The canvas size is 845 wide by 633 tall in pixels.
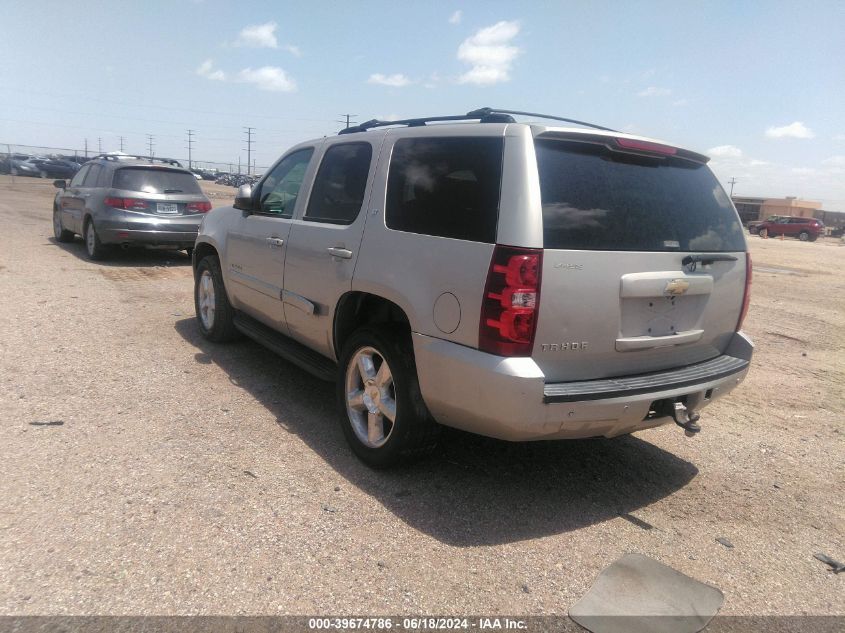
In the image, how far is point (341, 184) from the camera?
4.25 m

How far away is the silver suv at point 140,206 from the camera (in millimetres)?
10219

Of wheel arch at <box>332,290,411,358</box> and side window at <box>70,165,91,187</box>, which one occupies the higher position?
side window at <box>70,165,91,187</box>

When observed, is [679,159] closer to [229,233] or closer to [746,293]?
[746,293]

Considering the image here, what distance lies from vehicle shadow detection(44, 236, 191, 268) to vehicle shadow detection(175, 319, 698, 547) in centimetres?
725

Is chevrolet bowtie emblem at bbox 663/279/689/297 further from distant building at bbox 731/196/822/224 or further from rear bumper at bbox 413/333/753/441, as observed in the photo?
distant building at bbox 731/196/822/224

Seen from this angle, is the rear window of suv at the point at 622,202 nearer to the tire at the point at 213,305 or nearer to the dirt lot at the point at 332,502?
the dirt lot at the point at 332,502

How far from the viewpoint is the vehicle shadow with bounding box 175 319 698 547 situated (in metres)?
3.24

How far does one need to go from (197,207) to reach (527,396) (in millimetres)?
9271

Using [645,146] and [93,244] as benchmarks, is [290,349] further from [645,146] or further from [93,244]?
[93,244]

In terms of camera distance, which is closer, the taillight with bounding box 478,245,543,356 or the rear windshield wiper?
the taillight with bounding box 478,245,543,356

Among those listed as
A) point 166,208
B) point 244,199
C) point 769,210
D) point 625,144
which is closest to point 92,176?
point 166,208

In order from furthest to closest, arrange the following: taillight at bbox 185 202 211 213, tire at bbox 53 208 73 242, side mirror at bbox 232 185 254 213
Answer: tire at bbox 53 208 73 242, taillight at bbox 185 202 211 213, side mirror at bbox 232 185 254 213

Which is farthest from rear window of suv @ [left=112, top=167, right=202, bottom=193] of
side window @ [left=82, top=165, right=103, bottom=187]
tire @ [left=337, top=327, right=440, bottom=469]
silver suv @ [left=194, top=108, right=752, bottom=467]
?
tire @ [left=337, top=327, right=440, bottom=469]

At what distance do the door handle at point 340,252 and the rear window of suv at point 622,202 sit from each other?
1386 millimetres
